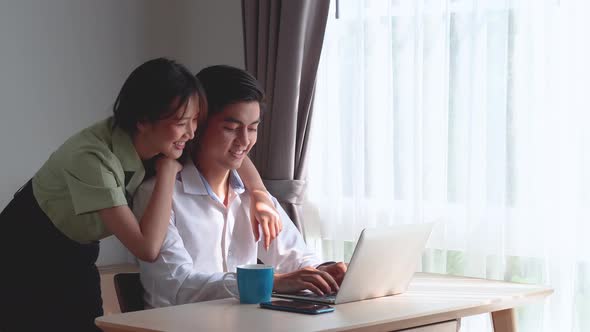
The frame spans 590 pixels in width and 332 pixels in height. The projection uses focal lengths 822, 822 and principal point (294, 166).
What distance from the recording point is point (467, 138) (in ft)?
9.15

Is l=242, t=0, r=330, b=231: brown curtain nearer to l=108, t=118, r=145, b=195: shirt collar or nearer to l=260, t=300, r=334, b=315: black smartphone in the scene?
l=108, t=118, r=145, b=195: shirt collar

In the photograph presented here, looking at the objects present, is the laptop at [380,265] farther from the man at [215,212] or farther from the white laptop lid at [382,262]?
the man at [215,212]

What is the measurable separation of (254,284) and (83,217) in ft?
1.45

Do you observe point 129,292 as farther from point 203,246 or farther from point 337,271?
point 337,271

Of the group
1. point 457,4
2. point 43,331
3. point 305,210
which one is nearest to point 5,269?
point 43,331

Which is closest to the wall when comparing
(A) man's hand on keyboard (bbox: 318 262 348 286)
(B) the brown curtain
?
(B) the brown curtain

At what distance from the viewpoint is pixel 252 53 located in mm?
3330

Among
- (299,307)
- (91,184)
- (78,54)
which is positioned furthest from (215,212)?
(78,54)

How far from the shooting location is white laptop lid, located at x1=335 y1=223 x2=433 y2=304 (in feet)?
6.04

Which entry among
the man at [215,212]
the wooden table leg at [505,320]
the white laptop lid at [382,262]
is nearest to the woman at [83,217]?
the man at [215,212]

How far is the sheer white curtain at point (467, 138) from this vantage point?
8.42 feet

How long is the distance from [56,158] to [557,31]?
1573 millimetres

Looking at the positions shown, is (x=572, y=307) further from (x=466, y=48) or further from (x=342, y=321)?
(x=342, y=321)

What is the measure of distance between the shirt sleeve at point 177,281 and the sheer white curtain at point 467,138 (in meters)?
1.11
